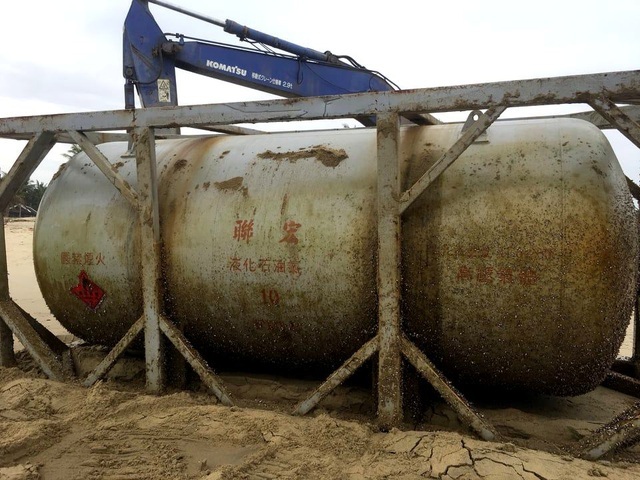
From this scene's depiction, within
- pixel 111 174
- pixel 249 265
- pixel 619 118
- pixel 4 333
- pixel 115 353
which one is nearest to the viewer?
pixel 619 118

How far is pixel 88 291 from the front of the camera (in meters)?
3.99

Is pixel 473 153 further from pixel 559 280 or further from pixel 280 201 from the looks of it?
pixel 280 201

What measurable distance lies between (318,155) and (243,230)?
70 cm

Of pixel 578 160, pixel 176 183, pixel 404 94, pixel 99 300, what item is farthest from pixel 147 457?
pixel 578 160

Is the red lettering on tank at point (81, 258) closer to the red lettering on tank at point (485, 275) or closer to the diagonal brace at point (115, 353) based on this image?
the diagonal brace at point (115, 353)

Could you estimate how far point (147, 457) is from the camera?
2.83 meters

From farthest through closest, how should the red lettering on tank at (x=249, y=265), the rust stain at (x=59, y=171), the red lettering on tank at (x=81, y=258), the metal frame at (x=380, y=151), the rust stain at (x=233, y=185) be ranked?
the rust stain at (x=59, y=171) < the red lettering on tank at (x=81, y=258) < the rust stain at (x=233, y=185) < the red lettering on tank at (x=249, y=265) < the metal frame at (x=380, y=151)

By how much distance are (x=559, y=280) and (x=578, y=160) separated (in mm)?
674

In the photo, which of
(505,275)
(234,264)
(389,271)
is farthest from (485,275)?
(234,264)

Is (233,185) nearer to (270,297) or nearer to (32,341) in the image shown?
(270,297)

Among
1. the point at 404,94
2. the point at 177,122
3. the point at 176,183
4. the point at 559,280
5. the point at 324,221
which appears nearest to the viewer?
the point at 559,280

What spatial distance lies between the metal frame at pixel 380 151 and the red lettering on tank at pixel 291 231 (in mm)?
568

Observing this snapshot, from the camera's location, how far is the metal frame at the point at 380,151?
2701mm

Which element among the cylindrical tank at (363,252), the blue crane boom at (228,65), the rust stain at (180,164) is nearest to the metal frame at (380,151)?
the cylindrical tank at (363,252)
